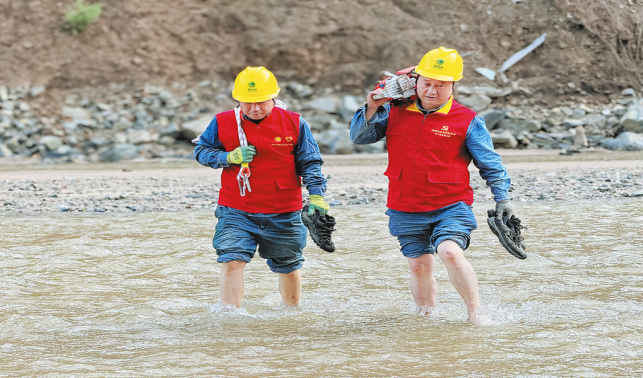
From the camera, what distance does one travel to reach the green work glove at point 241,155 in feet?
14.0

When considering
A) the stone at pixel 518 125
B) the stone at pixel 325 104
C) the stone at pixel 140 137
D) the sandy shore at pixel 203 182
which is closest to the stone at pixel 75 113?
the stone at pixel 140 137

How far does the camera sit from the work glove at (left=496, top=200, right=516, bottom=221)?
13.8 feet

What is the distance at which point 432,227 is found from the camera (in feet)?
14.1

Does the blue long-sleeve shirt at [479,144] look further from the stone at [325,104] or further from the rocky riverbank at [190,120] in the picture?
the stone at [325,104]

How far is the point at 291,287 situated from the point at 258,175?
0.85 m

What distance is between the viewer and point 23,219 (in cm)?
880

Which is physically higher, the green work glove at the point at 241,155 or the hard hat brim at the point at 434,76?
the hard hat brim at the point at 434,76

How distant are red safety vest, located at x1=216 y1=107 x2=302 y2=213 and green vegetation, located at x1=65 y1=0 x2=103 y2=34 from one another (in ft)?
70.6

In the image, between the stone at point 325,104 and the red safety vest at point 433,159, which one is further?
the stone at point 325,104

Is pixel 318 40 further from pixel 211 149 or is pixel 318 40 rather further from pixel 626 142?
pixel 211 149

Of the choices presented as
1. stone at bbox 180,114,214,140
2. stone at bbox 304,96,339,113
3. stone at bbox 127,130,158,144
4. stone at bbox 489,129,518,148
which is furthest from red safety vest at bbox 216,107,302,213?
stone at bbox 304,96,339,113

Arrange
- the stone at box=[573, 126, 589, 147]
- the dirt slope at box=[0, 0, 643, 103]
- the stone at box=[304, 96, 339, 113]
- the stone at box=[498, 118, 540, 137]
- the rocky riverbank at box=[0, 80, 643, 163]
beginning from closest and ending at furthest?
the stone at box=[573, 126, 589, 147] → the rocky riverbank at box=[0, 80, 643, 163] → the stone at box=[498, 118, 540, 137] → the stone at box=[304, 96, 339, 113] → the dirt slope at box=[0, 0, 643, 103]

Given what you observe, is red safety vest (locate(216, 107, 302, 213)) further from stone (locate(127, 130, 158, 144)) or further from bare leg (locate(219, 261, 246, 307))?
stone (locate(127, 130, 158, 144))

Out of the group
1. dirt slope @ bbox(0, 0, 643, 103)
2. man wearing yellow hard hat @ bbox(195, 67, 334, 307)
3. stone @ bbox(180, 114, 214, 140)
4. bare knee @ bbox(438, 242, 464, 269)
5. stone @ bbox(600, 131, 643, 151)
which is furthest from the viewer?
dirt slope @ bbox(0, 0, 643, 103)
